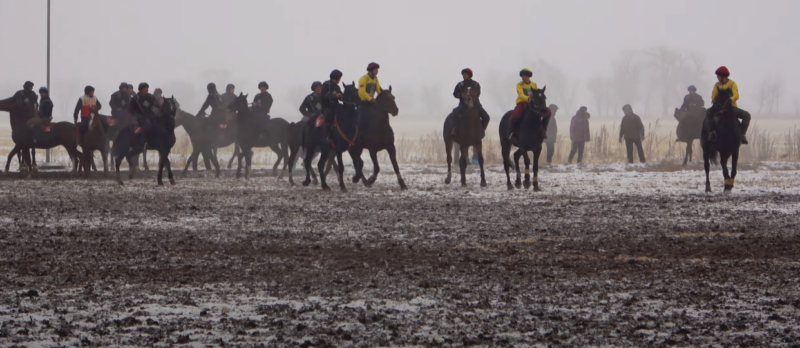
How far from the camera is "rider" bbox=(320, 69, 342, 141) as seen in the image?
1900 cm

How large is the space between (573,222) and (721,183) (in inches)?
350

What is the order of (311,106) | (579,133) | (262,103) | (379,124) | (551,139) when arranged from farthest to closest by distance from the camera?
(551,139), (579,133), (262,103), (311,106), (379,124)

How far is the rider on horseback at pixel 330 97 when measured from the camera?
19.0 m

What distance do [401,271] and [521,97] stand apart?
35.7ft

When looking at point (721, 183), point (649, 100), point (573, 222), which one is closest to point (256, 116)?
point (721, 183)

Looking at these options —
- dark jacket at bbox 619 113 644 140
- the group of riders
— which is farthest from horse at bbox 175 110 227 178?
dark jacket at bbox 619 113 644 140

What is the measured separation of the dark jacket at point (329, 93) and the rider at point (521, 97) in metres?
3.03

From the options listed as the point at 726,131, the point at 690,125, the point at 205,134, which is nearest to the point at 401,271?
the point at 726,131

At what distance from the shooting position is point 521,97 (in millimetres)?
19750

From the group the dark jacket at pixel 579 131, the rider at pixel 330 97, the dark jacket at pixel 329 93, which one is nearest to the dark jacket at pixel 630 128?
the dark jacket at pixel 579 131

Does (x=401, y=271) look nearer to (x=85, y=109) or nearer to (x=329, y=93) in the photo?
(x=329, y=93)

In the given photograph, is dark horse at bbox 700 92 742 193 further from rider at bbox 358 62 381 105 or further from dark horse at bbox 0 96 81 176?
dark horse at bbox 0 96 81 176

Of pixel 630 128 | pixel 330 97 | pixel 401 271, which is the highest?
pixel 330 97

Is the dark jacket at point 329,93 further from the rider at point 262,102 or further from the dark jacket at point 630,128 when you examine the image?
the dark jacket at point 630,128
